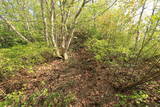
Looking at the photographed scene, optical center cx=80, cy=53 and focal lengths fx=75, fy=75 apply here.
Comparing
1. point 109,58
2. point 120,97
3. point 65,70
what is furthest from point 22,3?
point 120,97

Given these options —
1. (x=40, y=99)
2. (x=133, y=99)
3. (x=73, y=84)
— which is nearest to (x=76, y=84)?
(x=73, y=84)

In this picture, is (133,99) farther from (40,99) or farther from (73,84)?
(40,99)

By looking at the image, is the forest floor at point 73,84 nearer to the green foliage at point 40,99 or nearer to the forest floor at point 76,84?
the forest floor at point 76,84

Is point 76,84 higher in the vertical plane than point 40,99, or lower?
lower

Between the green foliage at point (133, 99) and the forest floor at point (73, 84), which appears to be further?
the forest floor at point (73, 84)

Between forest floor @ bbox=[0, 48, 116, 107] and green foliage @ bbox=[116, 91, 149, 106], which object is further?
forest floor @ bbox=[0, 48, 116, 107]

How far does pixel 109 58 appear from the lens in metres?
3.99

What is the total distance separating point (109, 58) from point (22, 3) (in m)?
6.96

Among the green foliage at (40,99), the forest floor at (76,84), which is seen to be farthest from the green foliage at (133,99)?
the green foliage at (40,99)

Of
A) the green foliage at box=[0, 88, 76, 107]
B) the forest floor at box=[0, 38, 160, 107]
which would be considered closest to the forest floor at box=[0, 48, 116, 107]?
the forest floor at box=[0, 38, 160, 107]

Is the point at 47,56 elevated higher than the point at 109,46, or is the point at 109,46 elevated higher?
the point at 109,46

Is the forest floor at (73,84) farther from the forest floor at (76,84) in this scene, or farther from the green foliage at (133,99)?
the green foliage at (133,99)

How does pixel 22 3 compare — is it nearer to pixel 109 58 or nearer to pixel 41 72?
pixel 41 72

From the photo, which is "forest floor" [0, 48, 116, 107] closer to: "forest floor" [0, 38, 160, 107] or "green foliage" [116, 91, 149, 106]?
"forest floor" [0, 38, 160, 107]
